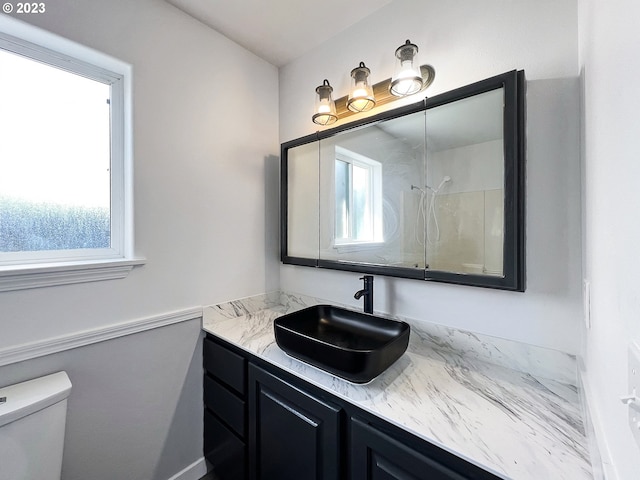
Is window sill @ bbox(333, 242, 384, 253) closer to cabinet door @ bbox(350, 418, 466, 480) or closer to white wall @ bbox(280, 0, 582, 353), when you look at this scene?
white wall @ bbox(280, 0, 582, 353)

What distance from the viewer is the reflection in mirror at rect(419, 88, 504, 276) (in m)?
1.02

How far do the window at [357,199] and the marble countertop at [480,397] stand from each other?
50 cm

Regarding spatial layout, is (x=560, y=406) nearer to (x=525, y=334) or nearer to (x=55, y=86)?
(x=525, y=334)

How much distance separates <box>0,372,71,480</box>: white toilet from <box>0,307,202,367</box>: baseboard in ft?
0.35

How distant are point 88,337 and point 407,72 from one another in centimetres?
175

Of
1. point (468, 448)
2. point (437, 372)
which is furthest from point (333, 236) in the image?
point (468, 448)

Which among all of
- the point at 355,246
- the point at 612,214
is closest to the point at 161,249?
the point at 355,246

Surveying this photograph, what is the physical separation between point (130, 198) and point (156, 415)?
1.07 m

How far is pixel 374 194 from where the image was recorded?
4.71ft

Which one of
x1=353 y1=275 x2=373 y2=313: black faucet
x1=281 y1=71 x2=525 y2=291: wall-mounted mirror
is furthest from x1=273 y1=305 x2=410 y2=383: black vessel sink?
x1=281 y1=71 x2=525 y2=291: wall-mounted mirror

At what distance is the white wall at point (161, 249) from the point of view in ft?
3.66

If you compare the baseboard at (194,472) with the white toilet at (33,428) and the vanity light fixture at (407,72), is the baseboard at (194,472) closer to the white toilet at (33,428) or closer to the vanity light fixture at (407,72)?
the white toilet at (33,428)

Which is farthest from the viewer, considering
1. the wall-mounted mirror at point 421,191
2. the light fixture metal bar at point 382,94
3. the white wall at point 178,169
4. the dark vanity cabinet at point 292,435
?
the light fixture metal bar at point 382,94

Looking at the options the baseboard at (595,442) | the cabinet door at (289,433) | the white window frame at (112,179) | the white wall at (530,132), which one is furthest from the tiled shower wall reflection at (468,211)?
the white window frame at (112,179)
